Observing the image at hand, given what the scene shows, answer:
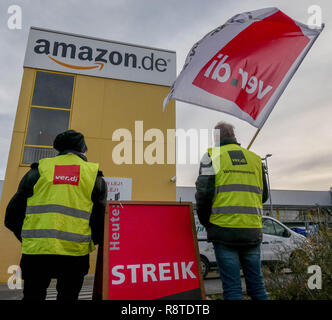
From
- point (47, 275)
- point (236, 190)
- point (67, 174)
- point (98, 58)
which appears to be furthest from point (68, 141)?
point (98, 58)

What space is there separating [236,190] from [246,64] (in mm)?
1673

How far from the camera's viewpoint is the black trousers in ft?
6.41

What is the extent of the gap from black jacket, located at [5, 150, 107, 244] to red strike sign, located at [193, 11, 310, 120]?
163cm

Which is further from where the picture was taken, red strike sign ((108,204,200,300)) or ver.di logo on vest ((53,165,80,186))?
red strike sign ((108,204,200,300))

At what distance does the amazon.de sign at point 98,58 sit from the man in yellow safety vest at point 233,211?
6.88 m

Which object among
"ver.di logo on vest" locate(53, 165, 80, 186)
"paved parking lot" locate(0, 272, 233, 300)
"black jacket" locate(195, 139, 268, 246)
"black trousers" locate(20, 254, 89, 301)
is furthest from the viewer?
"paved parking lot" locate(0, 272, 233, 300)

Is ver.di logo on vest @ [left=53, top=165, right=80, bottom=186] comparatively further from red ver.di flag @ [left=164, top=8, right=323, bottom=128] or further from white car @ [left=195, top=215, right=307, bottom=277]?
white car @ [left=195, top=215, right=307, bottom=277]

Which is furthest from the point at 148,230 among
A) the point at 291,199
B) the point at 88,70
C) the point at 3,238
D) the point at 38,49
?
the point at 291,199

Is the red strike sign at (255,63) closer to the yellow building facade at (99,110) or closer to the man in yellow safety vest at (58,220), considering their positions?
the man in yellow safety vest at (58,220)

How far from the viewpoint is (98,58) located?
8328mm

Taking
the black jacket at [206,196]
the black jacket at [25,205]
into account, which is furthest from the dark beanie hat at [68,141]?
the black jacket at [206,196]

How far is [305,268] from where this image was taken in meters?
3.71

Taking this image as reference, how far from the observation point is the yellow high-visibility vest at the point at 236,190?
87.8 inches

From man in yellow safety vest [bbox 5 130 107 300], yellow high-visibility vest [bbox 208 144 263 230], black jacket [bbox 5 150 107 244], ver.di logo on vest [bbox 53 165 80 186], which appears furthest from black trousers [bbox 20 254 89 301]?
yellow high-visibility vest [bbox 208 144 263 230]
